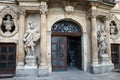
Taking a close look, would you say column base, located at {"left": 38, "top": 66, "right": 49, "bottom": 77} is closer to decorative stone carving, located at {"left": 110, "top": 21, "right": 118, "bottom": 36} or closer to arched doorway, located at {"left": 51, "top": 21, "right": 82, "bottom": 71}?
arched doorway, located at {"left": 51, "top": 21, "right": 82, "bottom": 71}

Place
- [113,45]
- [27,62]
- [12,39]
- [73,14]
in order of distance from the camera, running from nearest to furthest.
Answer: [27,62]
[12,39]
[73,14]
[113,45]

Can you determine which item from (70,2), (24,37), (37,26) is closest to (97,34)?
(70,2)

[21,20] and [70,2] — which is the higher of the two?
[70,2]

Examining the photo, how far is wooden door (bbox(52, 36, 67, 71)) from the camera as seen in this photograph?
1063 centimetres

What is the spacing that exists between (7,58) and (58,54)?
307cm

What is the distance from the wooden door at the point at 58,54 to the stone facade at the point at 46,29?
17.7 inches

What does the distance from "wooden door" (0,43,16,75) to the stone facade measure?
0.39 metres

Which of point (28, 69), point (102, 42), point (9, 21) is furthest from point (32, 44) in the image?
point (102, 42)

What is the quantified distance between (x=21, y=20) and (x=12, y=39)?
4.24 feet

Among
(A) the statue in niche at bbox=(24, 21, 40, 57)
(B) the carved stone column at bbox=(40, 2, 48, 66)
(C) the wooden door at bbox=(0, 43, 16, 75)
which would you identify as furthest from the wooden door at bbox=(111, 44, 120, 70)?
(C) the wooden door at bbox=(0, 43, 16, 75)

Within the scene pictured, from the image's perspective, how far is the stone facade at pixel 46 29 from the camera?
9578 millimetres

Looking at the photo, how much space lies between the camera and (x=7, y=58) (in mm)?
10148

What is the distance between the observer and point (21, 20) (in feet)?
32.1

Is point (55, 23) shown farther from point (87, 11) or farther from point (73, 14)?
point (87, 11)
